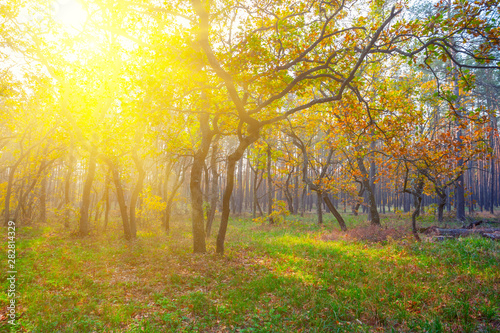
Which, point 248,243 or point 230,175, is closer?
point 230,175

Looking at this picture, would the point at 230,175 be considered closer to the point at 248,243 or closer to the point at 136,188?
the point at 248,243

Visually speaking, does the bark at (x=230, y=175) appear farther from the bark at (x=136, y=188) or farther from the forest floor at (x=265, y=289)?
the bark at (x=136, y=188)

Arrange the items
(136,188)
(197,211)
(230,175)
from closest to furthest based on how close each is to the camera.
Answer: (230,175)
(197,211)
(136,188)

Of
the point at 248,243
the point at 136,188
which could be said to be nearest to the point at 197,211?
the point at 248,243

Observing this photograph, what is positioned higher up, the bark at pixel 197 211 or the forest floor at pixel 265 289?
the bark at pixel 197 211

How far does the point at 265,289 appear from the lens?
23.7ft

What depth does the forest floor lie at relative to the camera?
5395mm

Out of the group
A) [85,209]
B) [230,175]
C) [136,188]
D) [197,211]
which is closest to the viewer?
[230,175]

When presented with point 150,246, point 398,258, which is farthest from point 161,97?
point 398,258

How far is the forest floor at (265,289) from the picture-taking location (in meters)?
5.39

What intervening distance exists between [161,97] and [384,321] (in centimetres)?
860

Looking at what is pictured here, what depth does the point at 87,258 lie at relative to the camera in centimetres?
1059

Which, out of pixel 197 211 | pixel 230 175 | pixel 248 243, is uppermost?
pixel 230 175

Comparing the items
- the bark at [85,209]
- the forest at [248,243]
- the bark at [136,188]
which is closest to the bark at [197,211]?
the forest at [248,243]
